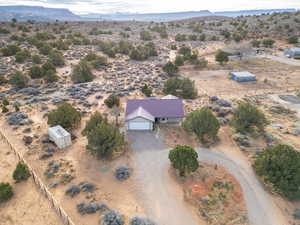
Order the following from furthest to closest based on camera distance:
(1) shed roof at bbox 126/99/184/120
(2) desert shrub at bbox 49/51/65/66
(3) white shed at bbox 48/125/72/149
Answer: (2) desert shrub at bbox 49/51/65/66 < (1) shed roof at bbox 126/99/184/120 < (3) white shed at bbox 48/125/72/149

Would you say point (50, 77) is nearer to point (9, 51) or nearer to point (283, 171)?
point (9, 51)

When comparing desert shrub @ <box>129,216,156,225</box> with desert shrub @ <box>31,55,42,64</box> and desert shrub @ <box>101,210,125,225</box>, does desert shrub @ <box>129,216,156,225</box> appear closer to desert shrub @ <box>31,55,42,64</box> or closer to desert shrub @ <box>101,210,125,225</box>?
desert shrub @ <box>101,210,125,225</box>

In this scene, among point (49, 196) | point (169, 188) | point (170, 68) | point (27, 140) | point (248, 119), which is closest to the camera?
point (49, 196)

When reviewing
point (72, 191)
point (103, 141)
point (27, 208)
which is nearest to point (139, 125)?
point (103, 141)

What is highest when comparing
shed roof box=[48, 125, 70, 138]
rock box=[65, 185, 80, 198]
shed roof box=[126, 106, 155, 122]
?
shed roof box=[126, 106, 155, 122]

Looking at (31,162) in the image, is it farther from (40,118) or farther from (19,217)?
(40,118)

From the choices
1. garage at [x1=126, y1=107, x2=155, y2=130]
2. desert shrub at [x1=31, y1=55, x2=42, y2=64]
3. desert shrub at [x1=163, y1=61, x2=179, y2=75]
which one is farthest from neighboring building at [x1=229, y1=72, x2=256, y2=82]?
desert shrub at [x1=31, y1=55, x2=42, y2=64]

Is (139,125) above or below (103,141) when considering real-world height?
below
